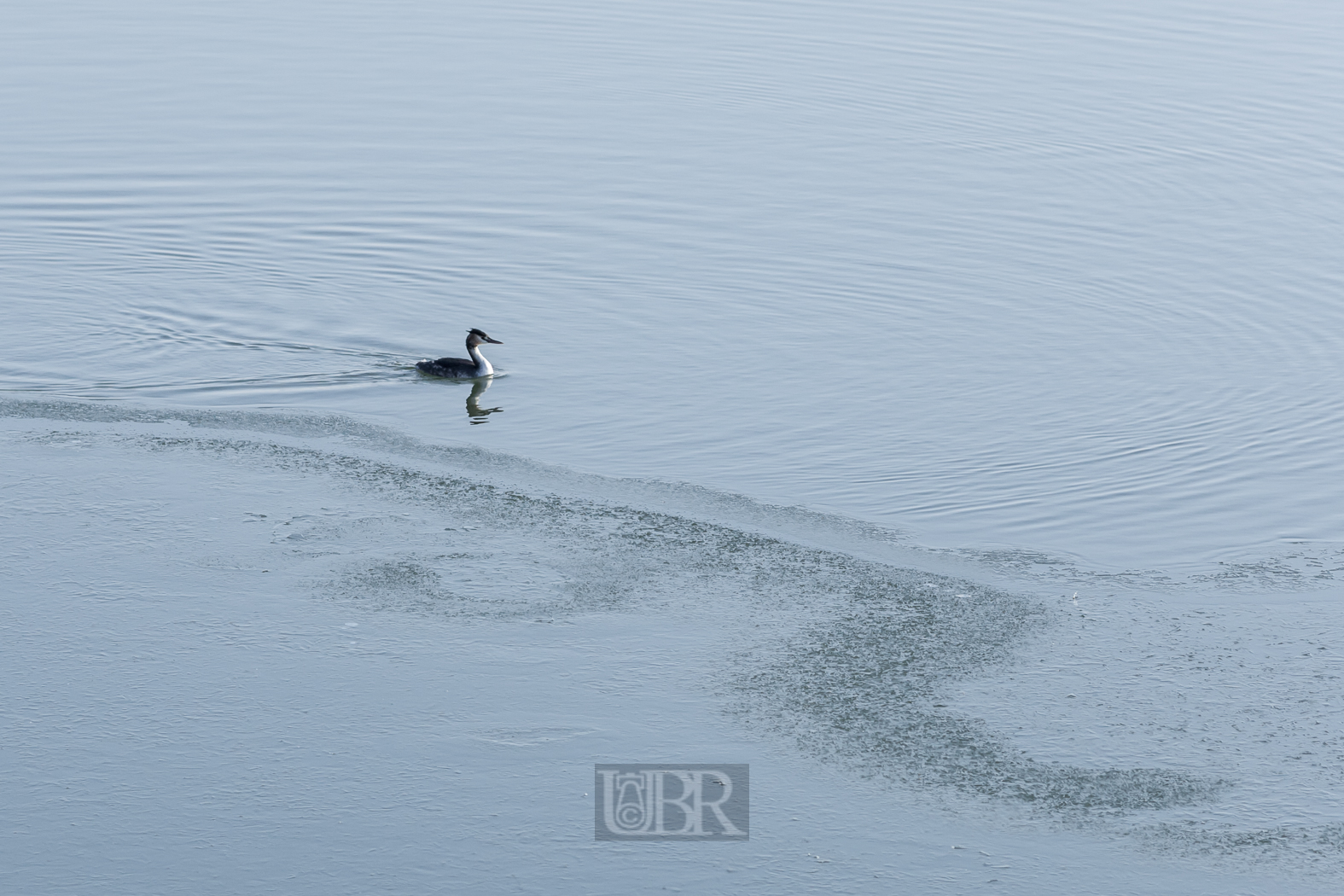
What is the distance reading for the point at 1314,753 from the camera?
866 cm

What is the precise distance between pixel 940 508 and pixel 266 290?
26.7ft

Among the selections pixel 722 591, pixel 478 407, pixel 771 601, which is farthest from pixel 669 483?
pixel 478 407

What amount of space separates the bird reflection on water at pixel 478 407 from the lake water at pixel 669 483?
10cm

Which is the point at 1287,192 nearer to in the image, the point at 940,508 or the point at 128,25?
the point at 940,508

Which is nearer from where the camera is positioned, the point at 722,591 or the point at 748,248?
the point at 722,591

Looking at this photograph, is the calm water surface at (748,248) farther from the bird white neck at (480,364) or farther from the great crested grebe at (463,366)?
the bird white neck at (480,364)

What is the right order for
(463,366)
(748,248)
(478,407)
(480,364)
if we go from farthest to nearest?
1. (748,248)
2. (480,364)
3. (463,366)
4. (478,407)

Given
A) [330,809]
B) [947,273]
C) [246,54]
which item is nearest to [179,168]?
[246,54]

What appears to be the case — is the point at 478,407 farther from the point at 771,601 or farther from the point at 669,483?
the point at 771,601

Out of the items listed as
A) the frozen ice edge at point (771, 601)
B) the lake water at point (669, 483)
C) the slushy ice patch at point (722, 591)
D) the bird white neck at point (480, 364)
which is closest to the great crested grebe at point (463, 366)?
the bird white neck at point (480, 364)

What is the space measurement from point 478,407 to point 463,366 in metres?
0.60

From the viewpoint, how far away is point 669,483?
12.2 m

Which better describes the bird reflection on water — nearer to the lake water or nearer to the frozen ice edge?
the lake water

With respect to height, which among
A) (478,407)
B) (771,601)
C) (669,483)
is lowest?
(771,601)
